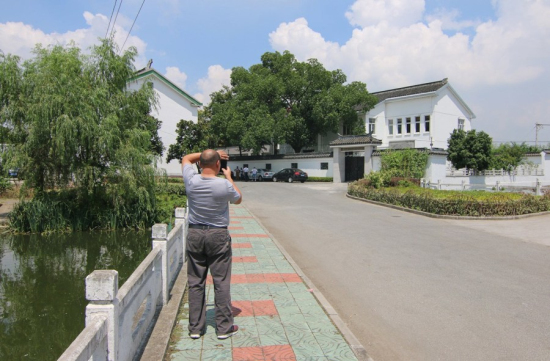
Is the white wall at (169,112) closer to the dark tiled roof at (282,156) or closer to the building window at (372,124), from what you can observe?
the dark tiled roof at (282,156)

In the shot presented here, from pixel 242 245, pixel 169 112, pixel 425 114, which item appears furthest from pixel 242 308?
pixel 169 112

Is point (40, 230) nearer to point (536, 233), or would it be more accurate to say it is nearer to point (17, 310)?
point (17, 310)

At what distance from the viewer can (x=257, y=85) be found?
33.7 m

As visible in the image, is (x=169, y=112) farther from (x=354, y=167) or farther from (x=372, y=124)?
(x=372, y=124)

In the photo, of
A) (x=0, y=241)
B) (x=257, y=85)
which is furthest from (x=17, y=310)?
(x=257, y=85)

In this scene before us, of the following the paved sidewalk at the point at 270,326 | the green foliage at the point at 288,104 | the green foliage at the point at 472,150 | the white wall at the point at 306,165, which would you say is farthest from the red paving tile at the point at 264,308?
the green foliage at the point at 288,104

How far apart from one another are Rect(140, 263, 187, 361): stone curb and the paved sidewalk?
11 centimetres

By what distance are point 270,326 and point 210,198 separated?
1601 mm

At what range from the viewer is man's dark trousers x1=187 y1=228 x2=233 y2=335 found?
379 centimetres

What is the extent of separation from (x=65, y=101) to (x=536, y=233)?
13622mm

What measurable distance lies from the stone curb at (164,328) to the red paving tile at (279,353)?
931 mm

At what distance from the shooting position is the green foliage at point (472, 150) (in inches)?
989

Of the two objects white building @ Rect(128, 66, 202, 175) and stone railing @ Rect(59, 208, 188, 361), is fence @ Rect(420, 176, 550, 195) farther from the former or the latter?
white building @ Rect(128, 66, 202, 175)

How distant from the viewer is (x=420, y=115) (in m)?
34.6
